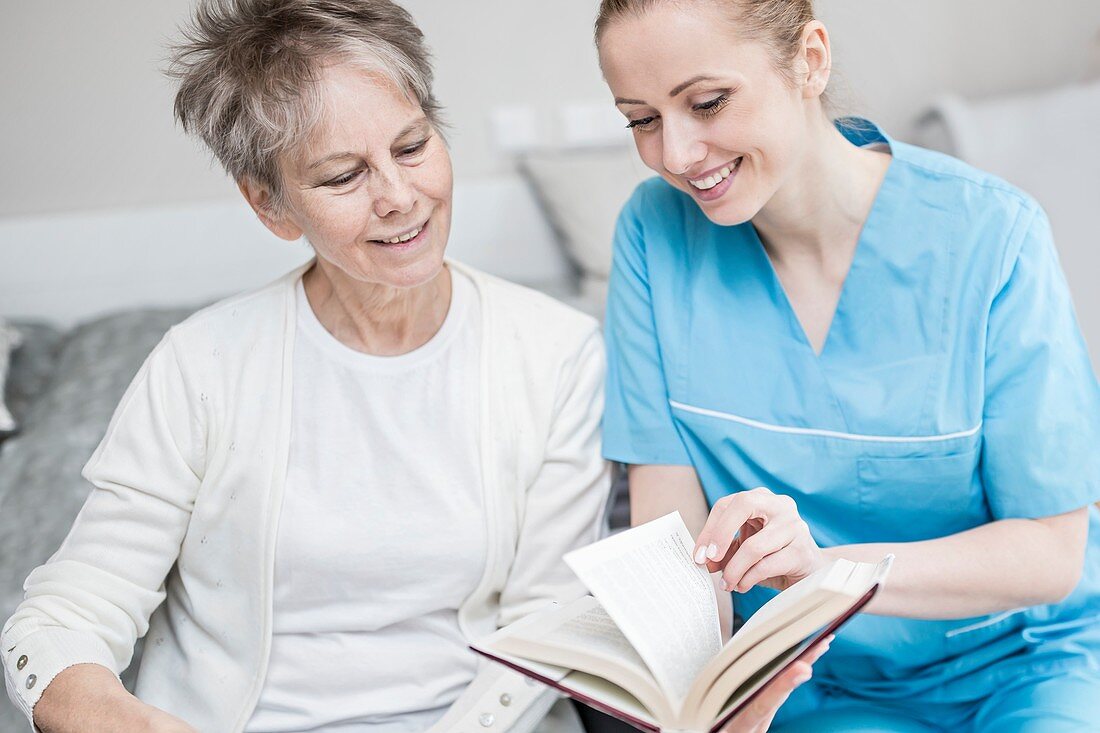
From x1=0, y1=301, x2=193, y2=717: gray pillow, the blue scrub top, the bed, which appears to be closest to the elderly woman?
the blue scrub top

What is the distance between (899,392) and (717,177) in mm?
323

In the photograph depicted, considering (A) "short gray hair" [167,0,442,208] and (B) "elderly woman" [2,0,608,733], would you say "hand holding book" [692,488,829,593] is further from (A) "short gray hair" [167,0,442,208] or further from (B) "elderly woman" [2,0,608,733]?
(A) "short gray hair" [167,0,442,208]

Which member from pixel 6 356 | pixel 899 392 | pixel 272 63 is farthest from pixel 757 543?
pixel 6 356

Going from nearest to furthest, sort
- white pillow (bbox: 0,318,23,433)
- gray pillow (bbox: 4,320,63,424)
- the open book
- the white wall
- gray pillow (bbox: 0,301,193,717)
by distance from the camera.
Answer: the open book < gray pillow (bbox: 0,301,193,717) < white pillow (bbox: 0,318,23,433) < gray pillow (bbox: 4,320,63,424) < the white wall

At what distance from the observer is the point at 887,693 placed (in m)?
1.29

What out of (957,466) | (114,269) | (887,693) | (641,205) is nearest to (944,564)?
(957,466)

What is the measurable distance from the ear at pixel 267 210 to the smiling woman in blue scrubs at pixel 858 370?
0.40m

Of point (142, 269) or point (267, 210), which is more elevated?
point (267, 210)

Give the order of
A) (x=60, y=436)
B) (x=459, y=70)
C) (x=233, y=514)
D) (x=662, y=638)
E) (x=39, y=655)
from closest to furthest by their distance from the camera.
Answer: (x=662, y=638)
(x=39, y=655)
(x=233, y=514)
(x=60, y=436)
(x=459, y=70)

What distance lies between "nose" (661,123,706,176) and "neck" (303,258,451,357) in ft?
1.01

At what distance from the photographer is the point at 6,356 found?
209 cm

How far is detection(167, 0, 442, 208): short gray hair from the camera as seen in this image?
44.3 inches

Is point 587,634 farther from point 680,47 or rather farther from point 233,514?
point 680,47

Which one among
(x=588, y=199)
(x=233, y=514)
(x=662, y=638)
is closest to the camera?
(x=662, y=638)
